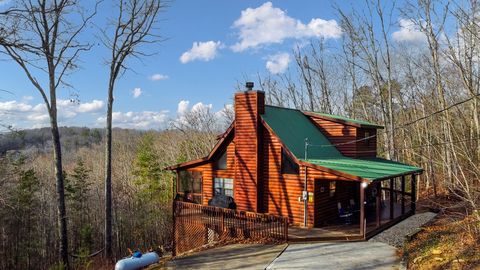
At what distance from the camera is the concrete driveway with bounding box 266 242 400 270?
409 inches

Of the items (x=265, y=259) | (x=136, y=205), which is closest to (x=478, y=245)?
(x=265, y=259)

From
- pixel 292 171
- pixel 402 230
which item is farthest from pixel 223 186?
pixel 402 230

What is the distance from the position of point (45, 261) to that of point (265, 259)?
57.2ft

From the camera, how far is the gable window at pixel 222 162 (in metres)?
17.4

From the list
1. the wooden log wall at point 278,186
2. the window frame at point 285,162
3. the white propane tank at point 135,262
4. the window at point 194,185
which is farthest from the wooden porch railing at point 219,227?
the window frame at point 285,162

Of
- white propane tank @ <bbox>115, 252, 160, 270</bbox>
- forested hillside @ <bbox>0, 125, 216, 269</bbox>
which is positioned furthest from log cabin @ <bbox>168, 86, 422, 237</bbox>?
forested hillside @ <bbox>0, 125, 216, 269</bbox>

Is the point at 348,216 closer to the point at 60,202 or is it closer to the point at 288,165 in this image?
the point at 288,165

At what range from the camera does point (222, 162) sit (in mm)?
17516

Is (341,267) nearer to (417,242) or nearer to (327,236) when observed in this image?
(327,236)

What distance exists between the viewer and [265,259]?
11.2 m

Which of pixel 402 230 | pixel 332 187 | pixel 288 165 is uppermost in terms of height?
pixel 288 165

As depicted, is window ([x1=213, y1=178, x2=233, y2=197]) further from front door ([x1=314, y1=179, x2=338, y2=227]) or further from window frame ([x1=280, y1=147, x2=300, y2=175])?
front door ([x1=314, y1=179, x2=338, y2=227])

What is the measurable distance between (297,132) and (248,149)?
111 inches

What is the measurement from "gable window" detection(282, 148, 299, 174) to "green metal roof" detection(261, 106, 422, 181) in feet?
1.16
